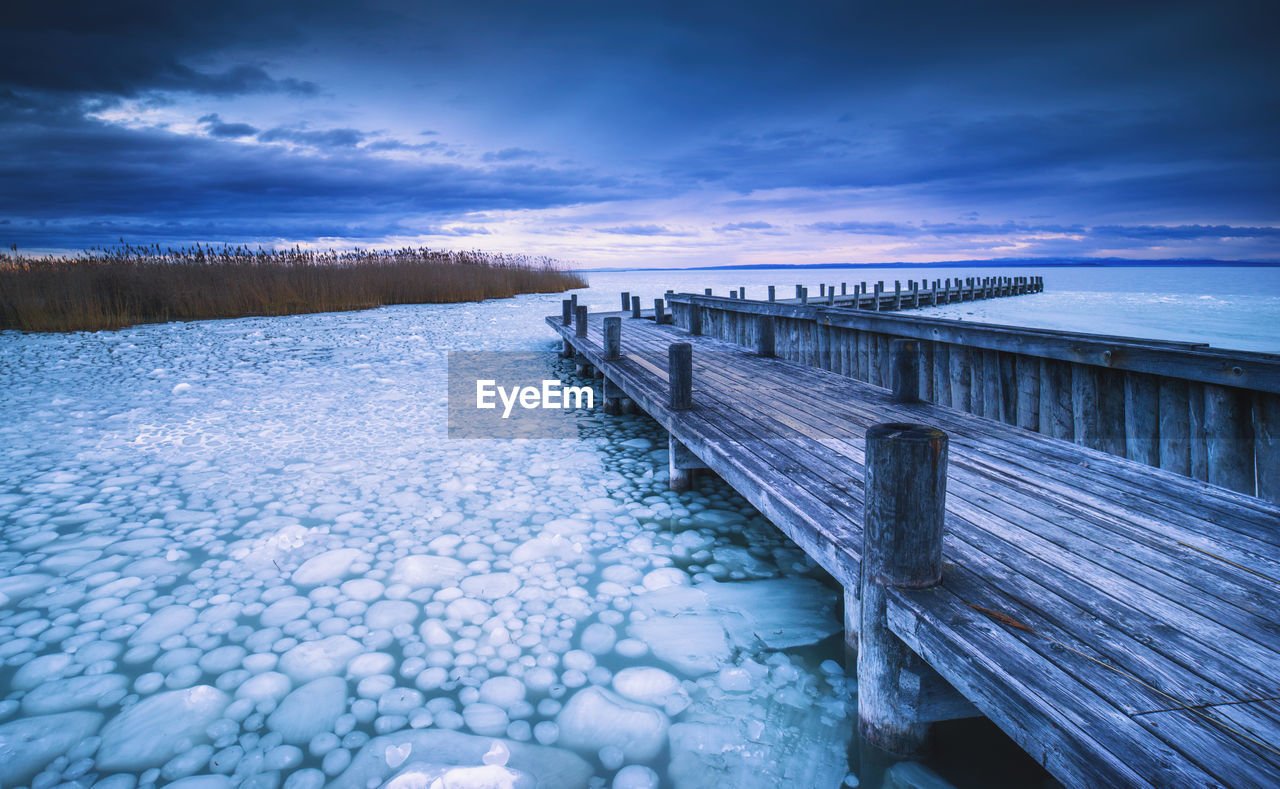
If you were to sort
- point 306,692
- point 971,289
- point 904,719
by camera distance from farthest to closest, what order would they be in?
point 971,289, point 306,692, point 904,719

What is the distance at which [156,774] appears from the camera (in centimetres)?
254

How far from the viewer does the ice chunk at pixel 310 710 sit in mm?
2785

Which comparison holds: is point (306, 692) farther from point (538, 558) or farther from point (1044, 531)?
point (1044, 531)

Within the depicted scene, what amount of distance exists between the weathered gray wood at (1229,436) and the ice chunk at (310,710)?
4997 millimetres

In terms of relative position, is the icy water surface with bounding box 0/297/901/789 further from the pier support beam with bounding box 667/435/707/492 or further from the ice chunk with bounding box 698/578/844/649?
the pier support beam with bounding box 667/435/707/492

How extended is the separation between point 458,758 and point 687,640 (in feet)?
4.27

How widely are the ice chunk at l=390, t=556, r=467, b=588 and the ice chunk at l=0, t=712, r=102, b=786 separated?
1.55m

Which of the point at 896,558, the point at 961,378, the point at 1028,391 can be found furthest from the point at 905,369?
the point at 896,558

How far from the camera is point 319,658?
3.27 meters

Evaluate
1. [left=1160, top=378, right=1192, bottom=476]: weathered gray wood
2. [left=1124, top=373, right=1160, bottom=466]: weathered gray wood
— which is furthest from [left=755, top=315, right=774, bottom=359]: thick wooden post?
[left=1160, top=378, right=1192, bottom=476]: weathered gray wood

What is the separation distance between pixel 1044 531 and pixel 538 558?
2921 millimetres

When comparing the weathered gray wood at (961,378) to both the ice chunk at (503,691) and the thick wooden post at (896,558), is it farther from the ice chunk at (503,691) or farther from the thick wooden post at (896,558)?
the ice chunk at (503,691)

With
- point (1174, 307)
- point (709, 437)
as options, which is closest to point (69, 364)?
point (709, 437)

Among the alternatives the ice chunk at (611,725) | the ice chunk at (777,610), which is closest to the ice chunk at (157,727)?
the ice chunk at (611,725)
